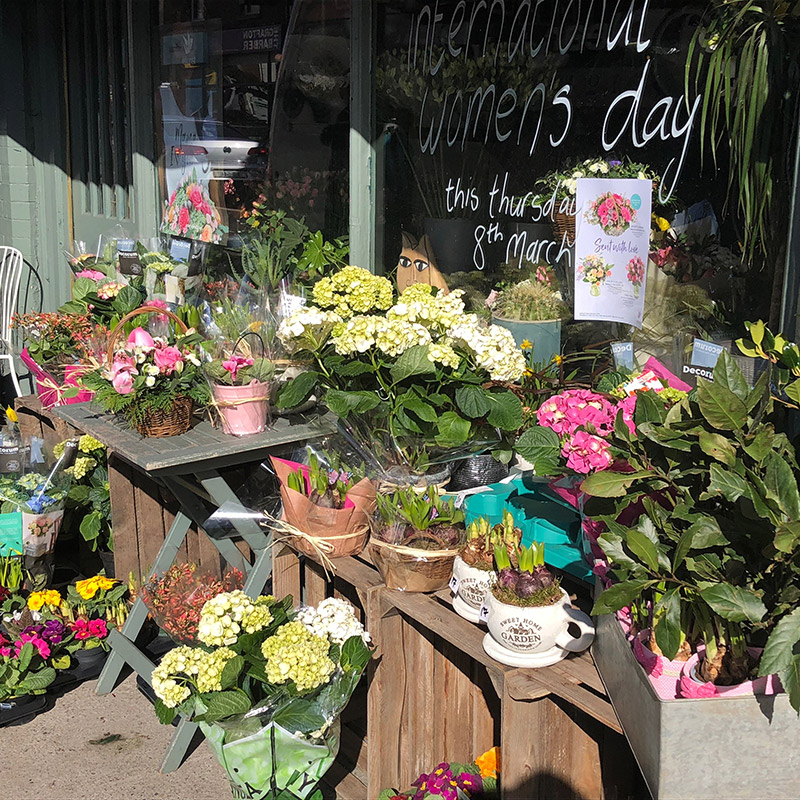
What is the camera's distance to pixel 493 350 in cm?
249

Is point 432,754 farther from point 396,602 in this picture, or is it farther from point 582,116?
point 582,116

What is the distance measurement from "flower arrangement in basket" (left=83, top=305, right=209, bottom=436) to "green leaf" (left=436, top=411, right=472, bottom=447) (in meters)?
0.95

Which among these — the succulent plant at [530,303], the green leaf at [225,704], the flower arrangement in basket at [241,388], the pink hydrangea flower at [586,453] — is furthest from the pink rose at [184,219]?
the pink hydrangea flower at [586,453]

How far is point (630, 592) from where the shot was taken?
1.64 metres

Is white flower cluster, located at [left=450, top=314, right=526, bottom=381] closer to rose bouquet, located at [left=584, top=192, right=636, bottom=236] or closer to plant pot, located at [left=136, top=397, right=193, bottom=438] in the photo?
rose bouquet, located at [left=584, top=192, right=636, bottom=236]

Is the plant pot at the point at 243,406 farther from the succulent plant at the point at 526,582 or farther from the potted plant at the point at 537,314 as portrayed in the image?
the succulent plant at the point at 526,582

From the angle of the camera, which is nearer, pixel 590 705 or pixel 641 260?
pixel 590 705

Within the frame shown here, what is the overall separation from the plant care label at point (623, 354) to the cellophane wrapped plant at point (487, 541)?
651mm

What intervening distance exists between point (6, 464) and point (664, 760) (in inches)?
129

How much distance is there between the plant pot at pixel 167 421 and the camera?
9.98 feet

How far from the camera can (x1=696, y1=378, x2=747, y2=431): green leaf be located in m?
1.68

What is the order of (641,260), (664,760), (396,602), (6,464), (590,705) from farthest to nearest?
(6,464)
(641,260)
(396,602)
(590,705)
(664,760)

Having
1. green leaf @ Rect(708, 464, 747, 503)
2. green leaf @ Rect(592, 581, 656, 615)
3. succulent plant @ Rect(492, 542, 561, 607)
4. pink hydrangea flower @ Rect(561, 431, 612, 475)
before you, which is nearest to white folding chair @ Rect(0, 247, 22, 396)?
succulent plant @ Rect(492, 542, 561, 607)

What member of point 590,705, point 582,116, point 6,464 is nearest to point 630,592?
point 590,705
